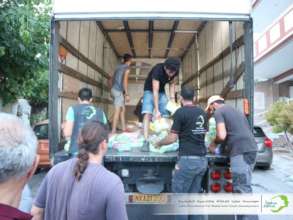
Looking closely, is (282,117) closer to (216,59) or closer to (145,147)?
(216,59)

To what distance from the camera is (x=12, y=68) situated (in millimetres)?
10039

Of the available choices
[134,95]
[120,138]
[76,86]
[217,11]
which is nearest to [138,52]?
[134,95]

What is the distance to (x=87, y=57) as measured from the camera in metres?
7.61

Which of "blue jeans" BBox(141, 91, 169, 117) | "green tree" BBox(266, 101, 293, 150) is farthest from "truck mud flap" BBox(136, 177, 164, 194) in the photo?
"green tree" BBox(266, 101, 293, 150)

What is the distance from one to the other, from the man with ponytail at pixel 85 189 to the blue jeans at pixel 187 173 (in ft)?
6.01

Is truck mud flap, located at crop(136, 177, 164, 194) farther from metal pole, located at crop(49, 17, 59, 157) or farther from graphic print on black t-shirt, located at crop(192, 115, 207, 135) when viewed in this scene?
metal pole, located at crop(49, 17, 59, 157)

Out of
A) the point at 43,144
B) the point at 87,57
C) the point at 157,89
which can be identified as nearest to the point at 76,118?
the point at 157,89

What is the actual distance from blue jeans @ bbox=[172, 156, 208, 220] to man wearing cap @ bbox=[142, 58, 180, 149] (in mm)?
966

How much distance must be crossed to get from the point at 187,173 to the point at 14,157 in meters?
3.26

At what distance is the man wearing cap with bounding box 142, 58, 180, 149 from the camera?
5.60 metres

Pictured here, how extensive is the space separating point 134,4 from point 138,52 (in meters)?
6.30

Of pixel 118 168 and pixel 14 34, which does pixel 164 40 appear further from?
pixel 118 168

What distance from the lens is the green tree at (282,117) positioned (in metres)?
14.5

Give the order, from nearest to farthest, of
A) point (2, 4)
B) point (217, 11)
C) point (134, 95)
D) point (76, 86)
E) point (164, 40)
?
1. point (217, 11)
2. point (76, 86)
3. point (2, 4)
4. point (164, 40)
5. point (134, 95)
